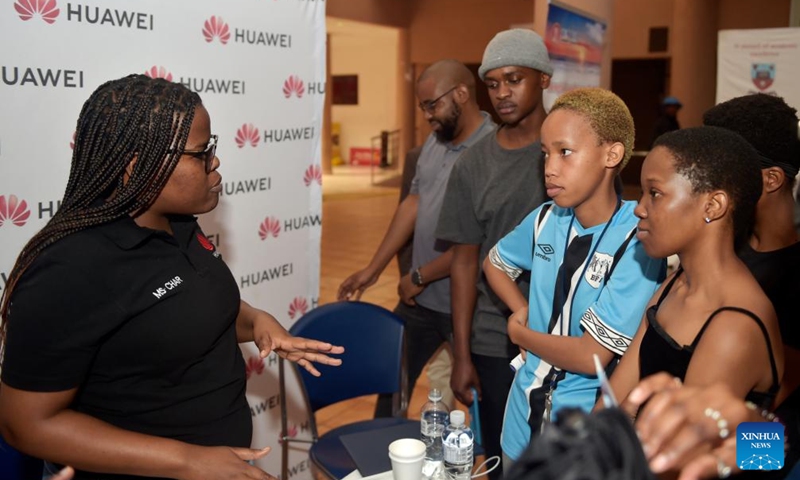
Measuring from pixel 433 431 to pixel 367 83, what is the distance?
19856 millimetres

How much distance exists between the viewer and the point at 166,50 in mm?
2318

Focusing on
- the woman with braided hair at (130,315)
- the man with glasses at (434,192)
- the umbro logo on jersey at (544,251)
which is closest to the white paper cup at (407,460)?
the woman with braided hair at (130,315)

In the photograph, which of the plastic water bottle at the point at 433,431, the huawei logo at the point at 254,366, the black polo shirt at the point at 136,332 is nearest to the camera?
the black polo shirt at the point at 136,332

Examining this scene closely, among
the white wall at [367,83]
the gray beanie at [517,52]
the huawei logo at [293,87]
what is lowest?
the huawei logo at [293,87]

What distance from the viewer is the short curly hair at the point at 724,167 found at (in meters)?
1.31

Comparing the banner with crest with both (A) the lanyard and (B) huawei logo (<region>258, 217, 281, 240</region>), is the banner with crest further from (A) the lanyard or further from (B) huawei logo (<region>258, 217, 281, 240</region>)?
(A) the lanyard

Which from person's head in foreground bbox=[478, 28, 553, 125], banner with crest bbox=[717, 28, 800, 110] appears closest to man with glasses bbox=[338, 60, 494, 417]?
person's head in foreground bbox=[478, 28, 553, 125]

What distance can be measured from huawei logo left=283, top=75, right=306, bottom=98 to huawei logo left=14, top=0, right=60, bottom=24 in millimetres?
1078

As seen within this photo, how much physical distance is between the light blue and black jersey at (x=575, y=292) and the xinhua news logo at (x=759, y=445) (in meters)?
0.49

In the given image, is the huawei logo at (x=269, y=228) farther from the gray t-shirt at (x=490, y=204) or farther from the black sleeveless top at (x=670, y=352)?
the black sleeveless top at (x=670, y=352)

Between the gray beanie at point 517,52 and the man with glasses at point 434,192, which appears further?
the man with glasses at point 434,192

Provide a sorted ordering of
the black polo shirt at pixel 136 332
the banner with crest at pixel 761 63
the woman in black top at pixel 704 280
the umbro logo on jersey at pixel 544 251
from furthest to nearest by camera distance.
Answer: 1. the banner with crest at pixel 761 63
2. the umbro logo on jersey at pixel 544 251
3. the black polo shirt at pixel 136 332
4. the woman in black top at pixel 704 280

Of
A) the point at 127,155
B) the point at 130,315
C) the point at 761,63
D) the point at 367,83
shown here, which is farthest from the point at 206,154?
the point at 367,83

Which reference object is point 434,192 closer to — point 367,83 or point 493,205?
point 493,205
